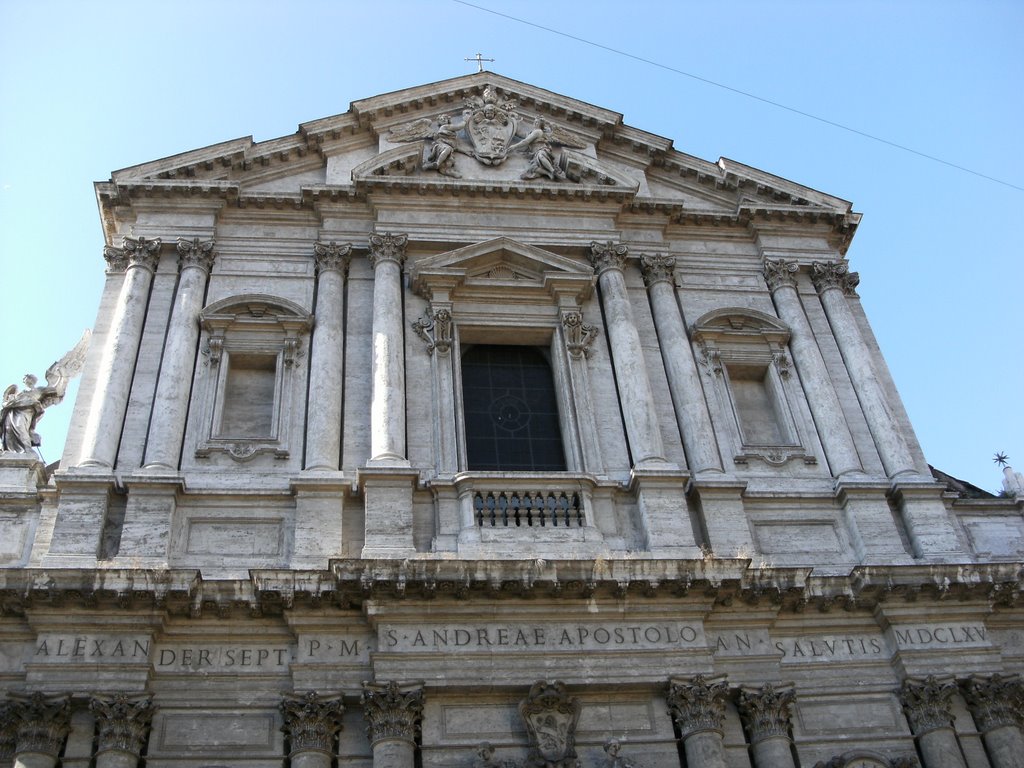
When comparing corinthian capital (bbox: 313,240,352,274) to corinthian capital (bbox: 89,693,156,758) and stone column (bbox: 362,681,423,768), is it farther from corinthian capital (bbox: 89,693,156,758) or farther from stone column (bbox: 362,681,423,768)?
corinthian capital (bbox: 89,693,156,758)

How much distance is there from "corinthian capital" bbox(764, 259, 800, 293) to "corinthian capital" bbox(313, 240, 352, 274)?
6.47 metres

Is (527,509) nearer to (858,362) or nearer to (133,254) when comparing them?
(858,362)

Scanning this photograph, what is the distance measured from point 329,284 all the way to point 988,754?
33.7ft

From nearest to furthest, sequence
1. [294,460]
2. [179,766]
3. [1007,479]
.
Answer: [179,766] < [294,460] < [1007,479]

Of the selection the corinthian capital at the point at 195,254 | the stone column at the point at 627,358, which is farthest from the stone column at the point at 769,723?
the corinthian capital at the point at 195,254

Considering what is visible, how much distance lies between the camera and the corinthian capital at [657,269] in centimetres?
1631

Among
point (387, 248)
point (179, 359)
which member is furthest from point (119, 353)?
point (387, 248)

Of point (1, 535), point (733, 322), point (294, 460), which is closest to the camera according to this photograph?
point (1, 535)

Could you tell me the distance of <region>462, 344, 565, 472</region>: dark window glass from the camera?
47.2ft

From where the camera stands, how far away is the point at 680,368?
15023 mm

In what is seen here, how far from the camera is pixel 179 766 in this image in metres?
10.9

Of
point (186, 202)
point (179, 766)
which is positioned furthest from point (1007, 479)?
point (186, 202)

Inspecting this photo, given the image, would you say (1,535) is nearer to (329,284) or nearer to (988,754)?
(329,284)

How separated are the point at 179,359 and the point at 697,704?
25.7ft
